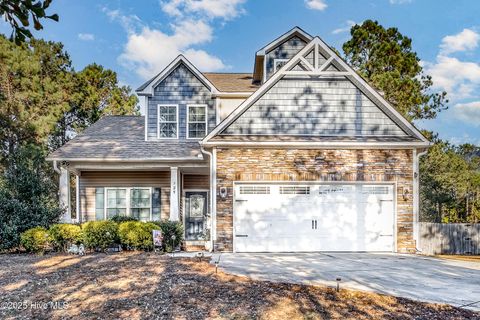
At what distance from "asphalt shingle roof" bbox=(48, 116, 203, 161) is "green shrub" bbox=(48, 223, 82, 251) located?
2.86m

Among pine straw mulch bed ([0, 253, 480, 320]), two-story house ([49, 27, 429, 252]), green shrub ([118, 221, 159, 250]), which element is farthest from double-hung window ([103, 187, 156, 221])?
pine straw mulch bed ([0, 253, 480, 320])

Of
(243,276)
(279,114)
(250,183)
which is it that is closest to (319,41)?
(279,114)

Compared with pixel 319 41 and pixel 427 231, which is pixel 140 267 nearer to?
pixel 319 41

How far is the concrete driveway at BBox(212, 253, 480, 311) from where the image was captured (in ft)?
20.6

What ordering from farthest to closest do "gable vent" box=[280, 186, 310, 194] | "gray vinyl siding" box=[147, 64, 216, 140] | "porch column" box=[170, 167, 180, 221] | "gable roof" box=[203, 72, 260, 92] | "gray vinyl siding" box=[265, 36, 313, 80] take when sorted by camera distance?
"gable roof" box=[203, 72, 260, 92]
"gray vinyl siding" box=[147, 64, 216, 140]
"gray vinyl siding" box=[265, 36, 313, 80]
"porch column" box=[170, 167, 180, 221]
"gable vent" box=[280, 186, 310, 194]

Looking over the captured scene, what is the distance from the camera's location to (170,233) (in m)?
11.1

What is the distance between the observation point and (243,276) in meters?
7.13

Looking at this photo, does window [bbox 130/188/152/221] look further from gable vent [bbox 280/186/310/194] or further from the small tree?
gable vent [bbox 280/186/310/194]

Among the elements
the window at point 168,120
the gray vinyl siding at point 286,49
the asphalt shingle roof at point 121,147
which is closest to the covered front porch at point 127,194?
the asphalt shingle roof at point 121,147

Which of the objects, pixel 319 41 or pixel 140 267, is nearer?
pixel 140 267

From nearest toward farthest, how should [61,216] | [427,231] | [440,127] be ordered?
[61,216]
[427,231]
[440,127]

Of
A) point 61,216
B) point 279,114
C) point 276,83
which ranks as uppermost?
point 276,83

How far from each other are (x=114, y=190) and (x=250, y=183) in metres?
6.13

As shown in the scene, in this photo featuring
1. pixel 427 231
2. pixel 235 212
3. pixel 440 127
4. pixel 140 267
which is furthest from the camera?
pixel 440 127
